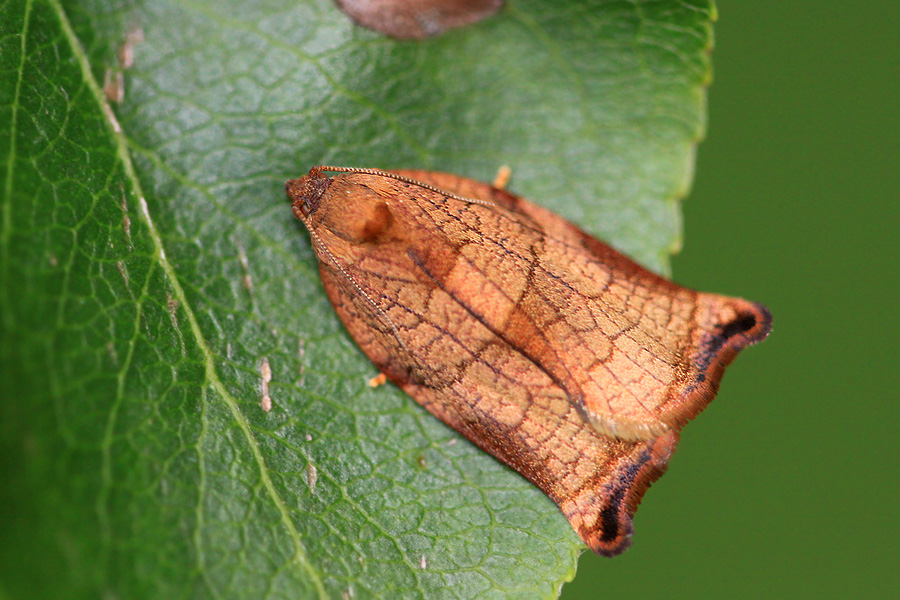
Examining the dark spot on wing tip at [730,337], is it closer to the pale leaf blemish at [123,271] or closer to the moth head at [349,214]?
the moth head at [349,214]

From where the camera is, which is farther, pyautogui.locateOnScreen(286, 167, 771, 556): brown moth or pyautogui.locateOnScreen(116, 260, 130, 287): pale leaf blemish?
pyautogui.locateOnScreen(286, 167, 771, 556): brown moth

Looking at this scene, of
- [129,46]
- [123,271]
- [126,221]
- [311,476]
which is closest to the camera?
[123,271]

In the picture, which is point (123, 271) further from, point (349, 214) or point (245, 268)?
point (349, 214)

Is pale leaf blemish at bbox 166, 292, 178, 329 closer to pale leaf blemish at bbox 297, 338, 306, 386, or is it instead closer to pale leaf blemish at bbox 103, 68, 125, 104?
pale leaf blemish at bbox 297, 338, 306, 386

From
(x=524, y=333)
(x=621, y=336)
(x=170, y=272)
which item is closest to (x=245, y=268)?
(x=170, y=272)

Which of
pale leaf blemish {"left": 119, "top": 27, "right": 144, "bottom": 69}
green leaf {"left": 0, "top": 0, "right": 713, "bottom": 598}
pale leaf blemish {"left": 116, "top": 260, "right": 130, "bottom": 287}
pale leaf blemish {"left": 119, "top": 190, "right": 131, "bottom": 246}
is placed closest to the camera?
green leaf {"left": 0, "top": 0, "right": 713, "bottom": 598}

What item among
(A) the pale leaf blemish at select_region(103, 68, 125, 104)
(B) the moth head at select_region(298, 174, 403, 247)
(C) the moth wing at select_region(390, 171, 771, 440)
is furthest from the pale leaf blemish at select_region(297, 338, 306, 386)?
(A) the pale leaf blemish at select_region(103, 68, 125, 104)

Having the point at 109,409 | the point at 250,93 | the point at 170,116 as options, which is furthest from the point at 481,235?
the point at 109,409
